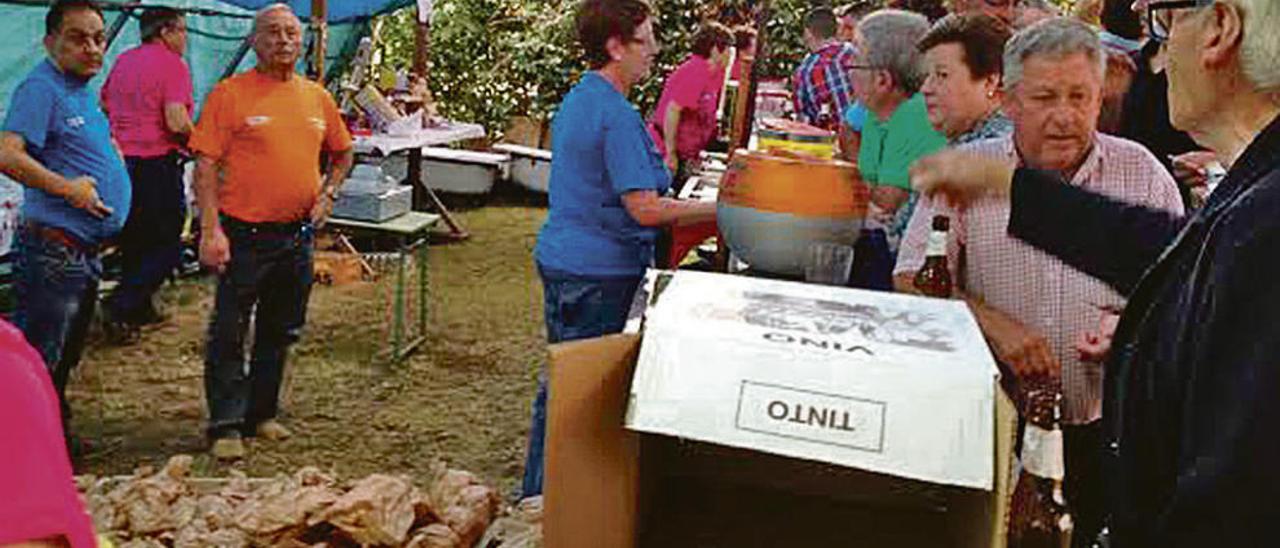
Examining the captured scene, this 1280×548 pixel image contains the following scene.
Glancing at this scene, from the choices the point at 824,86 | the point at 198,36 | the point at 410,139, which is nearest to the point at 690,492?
the point at 824,86

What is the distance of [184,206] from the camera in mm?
6734

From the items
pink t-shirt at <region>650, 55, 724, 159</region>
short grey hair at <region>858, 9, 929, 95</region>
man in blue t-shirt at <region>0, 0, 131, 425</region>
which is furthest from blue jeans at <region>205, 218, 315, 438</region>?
pink t-shirt at <region>650, 55, 724, 159</region>

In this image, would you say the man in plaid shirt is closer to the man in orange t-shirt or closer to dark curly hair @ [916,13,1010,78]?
the man in orange t-shirt

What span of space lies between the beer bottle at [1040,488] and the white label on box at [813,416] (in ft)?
1.17

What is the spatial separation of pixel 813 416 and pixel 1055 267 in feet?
3.09

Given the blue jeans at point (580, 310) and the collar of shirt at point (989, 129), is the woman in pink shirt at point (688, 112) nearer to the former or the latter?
the blue jeans at point (580, 310)

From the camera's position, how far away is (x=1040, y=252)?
2.20 metres

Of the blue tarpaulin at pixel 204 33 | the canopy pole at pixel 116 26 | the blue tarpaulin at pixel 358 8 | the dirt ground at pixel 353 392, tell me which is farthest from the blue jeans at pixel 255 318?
the blue tarpaulin at pixel 358 8

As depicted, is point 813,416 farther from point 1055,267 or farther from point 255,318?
point 255,318

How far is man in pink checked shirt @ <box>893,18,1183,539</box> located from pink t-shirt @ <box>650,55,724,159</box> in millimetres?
5303

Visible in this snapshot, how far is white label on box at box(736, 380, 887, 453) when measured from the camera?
4.95ft

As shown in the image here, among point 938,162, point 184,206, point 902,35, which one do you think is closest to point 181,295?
point 184,206

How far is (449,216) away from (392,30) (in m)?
4.05

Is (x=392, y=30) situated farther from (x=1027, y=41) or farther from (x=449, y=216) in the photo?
(x=1027, y=41)
